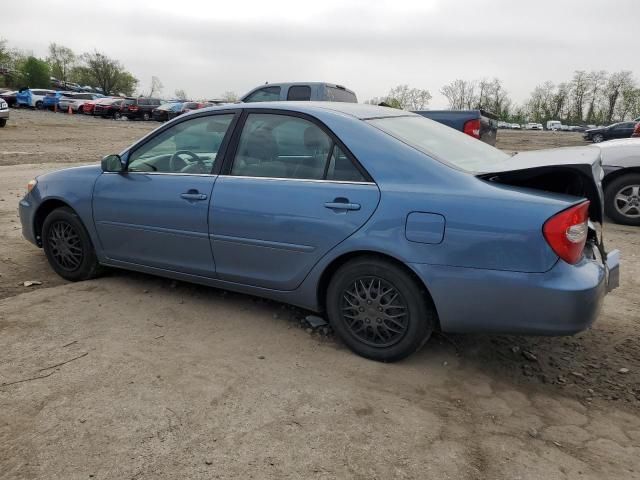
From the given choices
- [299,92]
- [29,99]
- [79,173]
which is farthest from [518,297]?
[29,99]

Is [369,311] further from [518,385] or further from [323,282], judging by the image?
[518,385]

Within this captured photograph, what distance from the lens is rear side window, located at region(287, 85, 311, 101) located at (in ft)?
35.4

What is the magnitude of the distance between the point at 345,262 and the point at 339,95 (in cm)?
862

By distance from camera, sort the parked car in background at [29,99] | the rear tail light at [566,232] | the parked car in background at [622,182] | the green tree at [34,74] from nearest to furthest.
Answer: the rear tail light at [566,232], the parked car in background at [622,182], the parked car in background at [29,99], the green tree at [34,74]

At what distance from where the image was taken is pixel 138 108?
38156mm

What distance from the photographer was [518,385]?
122 inches

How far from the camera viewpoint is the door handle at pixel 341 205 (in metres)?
3.17

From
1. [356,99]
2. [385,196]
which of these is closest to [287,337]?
[385,196]

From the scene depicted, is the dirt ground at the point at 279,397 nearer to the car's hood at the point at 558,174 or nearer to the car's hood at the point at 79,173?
the car's hood at the point at 79,173

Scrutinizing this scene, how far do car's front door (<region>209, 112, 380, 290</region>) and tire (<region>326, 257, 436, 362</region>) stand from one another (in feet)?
0.77

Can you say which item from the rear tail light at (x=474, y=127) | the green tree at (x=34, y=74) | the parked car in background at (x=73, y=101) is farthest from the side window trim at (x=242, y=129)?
the green tree at (x=34, y=74)

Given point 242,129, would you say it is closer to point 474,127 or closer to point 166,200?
point 166,200

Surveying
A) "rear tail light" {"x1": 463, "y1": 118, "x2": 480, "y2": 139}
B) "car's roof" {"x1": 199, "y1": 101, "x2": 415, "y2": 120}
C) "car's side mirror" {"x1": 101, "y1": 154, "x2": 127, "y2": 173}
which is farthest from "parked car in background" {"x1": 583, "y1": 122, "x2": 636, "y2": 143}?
"car's side mirror" {"x1": 101, "y1": 154, "x2": 127, "y2": 173}

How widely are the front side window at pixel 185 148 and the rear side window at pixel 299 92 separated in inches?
276
